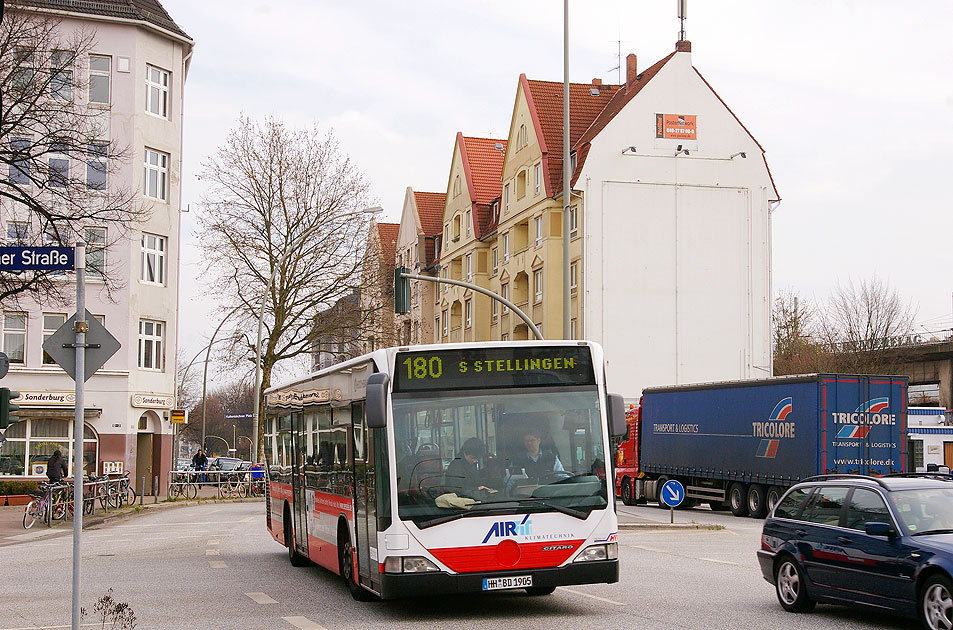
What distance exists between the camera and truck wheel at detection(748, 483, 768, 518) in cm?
3103

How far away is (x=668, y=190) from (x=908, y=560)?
152 ft

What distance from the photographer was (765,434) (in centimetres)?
3047

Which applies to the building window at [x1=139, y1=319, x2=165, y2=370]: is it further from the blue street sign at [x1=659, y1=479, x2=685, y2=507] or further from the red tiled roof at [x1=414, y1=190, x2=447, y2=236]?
the red tiled roof at [x1=414, y1=190, x2=447, y2=236]

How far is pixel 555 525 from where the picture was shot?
37.5ft

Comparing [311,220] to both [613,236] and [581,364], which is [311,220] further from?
[581,364]

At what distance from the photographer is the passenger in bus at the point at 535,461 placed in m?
11.5

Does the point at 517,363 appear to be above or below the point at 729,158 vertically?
below

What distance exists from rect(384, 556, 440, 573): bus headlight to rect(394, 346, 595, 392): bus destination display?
1.59m

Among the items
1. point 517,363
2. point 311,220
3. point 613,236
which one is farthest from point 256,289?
point 517,363

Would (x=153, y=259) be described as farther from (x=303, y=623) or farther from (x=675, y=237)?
(x=303, y=623)

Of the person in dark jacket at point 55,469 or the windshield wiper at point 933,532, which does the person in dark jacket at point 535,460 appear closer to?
the windshield wiper at point 933,532

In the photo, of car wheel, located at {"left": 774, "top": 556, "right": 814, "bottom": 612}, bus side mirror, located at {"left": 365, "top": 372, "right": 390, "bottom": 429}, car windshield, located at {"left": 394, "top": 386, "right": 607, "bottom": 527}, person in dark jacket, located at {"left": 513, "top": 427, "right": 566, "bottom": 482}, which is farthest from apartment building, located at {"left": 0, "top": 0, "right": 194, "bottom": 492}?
car wheel, located at {"left": 774, "top": 556, "right": 814, "bottom": 612}

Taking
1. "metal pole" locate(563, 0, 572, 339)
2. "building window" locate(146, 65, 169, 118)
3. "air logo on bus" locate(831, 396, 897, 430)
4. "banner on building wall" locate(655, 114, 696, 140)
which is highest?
"banner on building wall" locate(655, 114, 696, 140)

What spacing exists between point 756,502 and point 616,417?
20.7 meters
